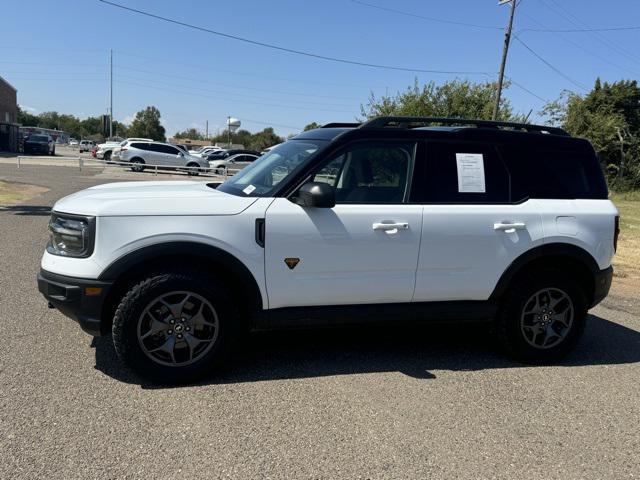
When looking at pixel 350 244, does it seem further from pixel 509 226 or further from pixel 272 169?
pixel 509 226

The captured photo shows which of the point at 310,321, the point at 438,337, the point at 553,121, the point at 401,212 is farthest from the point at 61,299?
the point at 553,121

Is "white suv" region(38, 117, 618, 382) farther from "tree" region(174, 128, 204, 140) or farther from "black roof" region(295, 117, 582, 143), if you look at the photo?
"tree" region(174, 128, 204, 140)

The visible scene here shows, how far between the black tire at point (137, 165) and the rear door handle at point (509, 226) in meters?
26.7

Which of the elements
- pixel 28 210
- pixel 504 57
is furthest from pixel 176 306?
pixel 504 57

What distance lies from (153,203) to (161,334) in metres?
0.92

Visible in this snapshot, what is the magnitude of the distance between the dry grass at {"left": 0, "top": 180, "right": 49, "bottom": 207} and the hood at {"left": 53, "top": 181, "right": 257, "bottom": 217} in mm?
10185

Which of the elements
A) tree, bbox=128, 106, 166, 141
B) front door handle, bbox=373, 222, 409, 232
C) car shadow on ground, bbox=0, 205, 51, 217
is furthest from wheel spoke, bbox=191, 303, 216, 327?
tree, bbox=128, 106, 166, 141

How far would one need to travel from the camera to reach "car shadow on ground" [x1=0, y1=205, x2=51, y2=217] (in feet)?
36.9

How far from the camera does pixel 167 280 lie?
11.6 feet

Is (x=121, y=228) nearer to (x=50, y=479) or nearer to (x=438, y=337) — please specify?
(x=50, y=479)

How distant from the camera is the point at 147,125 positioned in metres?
105

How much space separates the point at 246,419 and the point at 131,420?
70 cm

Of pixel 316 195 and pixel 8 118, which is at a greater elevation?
pixel 8 118

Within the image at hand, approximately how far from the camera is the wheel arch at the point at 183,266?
348 cm
